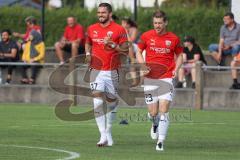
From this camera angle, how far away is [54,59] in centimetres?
3291

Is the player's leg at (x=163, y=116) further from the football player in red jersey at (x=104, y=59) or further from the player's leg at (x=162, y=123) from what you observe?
the football player in red jersey at (x=104, y=59)

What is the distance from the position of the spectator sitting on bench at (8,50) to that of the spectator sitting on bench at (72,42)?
1.34 metres

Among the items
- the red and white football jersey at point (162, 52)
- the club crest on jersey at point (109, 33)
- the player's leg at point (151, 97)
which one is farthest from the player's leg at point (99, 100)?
the red and white football jersey at point (162, 52)

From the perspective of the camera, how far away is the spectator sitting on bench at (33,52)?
1224 inches

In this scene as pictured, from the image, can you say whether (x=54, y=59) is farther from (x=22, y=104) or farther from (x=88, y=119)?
(x=88, y=119)

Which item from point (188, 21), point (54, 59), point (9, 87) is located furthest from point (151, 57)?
point (188, 21)

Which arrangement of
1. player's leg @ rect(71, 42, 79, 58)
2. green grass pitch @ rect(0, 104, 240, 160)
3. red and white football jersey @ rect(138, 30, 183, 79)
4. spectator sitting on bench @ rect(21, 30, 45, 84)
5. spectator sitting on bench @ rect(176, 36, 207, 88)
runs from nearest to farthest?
1. green grass pitch @ rect(0, 104, 240, 160)
2. red and white football jersey @ rect(138, 30, 183, 79)
3. spectator sitting on bench @ rect(176, 36, 207, 88)
4. player's leg @ rect(71, 42, 79, 58)
5. spectator sitting on bench @ rect(21, 30, 45, 84)

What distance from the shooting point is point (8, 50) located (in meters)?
31.3

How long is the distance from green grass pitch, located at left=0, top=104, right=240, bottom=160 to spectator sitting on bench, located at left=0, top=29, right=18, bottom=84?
12.1 ft

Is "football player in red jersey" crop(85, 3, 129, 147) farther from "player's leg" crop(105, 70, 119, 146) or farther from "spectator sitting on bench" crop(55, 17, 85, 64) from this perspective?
"spectator sitting on bench" crop(55, 17, 85, 64)

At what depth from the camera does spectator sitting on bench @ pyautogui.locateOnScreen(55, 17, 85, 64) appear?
3100cm

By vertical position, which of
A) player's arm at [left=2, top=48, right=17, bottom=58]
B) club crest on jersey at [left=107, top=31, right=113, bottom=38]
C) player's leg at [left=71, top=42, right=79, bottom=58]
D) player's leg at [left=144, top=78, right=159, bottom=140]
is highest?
club crest on jersey at [left=107, top=31, right=113, bottom=38]

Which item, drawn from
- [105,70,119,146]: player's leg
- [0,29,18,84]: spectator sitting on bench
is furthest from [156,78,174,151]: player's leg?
[0,29,18,84]: spectator sitting on bench

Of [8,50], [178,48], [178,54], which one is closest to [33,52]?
[8,50]
